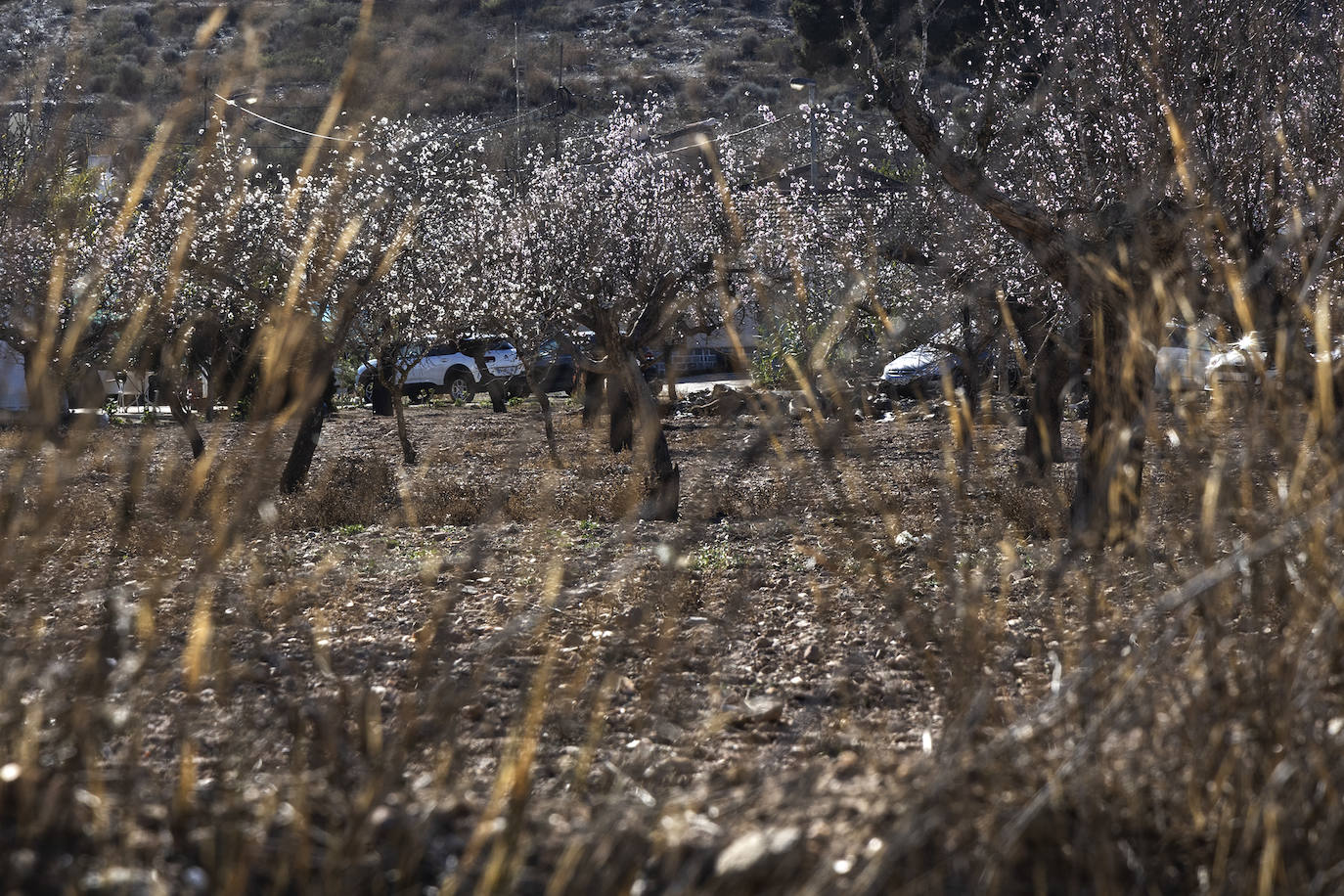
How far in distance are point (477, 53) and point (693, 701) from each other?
161 ft

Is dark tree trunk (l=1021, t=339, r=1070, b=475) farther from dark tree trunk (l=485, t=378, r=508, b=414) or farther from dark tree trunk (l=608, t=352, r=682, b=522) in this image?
dark tree trunk (l=485, t=378, r=508, b=414)

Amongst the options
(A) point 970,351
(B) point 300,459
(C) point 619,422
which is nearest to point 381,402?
(C) point 619,422

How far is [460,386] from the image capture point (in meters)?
32.1

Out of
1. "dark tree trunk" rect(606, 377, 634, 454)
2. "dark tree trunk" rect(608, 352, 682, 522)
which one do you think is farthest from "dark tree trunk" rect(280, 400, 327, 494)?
"dark tree trunk" rect(606, 377, 634, 454)

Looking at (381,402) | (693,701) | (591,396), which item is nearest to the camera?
(693,701)

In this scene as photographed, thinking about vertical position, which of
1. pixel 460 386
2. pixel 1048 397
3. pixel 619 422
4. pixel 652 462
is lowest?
pixel 652 462

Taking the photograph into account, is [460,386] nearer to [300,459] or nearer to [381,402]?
[381,402]

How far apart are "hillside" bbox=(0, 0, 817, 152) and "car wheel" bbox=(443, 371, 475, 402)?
286 inches

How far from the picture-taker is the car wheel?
3195 cm

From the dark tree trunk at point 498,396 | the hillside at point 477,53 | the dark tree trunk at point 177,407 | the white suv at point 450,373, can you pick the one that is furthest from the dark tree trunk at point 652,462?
the hillside at point 477,53

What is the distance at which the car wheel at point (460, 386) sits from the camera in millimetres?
31953

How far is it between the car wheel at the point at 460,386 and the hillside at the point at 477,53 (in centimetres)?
725

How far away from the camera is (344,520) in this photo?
35.6 feet

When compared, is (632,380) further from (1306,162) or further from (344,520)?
(1306,162)
